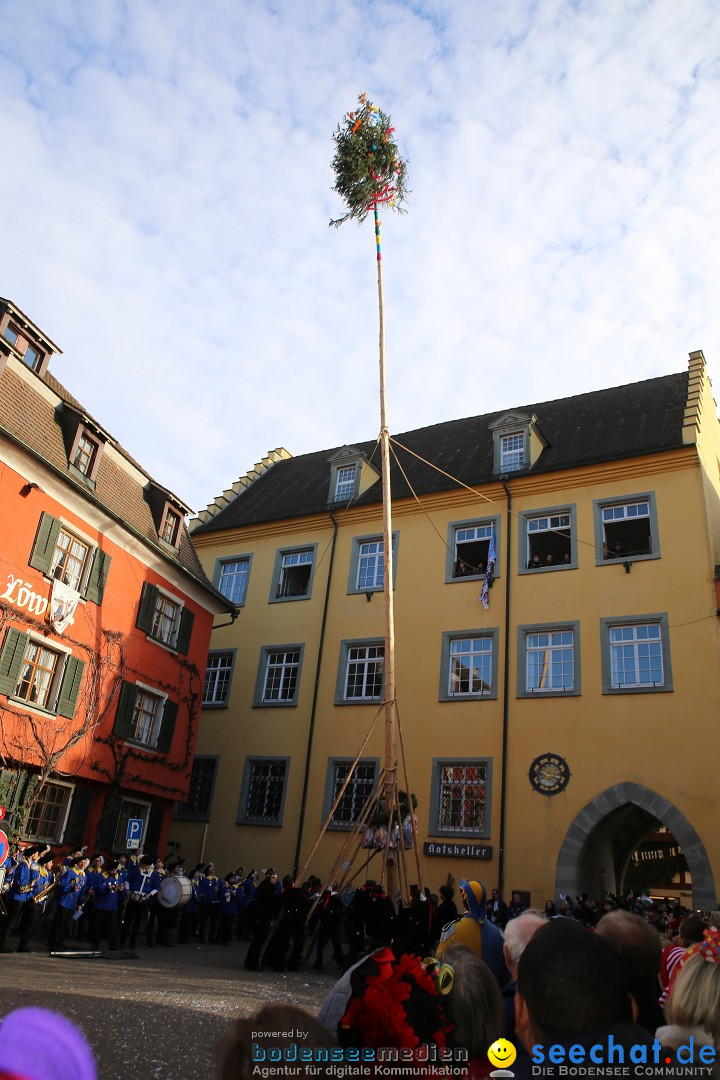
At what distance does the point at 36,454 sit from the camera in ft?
62.9

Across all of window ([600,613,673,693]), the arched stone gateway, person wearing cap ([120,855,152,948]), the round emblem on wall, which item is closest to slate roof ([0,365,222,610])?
person wearing cap ([120,855,152,948])

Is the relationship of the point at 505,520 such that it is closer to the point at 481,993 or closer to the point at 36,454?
the point at 36,454

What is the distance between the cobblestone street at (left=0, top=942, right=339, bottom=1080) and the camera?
7.54 meters

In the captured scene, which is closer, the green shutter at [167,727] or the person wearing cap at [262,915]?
the person wearing cap at [262,915]

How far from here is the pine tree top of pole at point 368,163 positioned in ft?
67.2

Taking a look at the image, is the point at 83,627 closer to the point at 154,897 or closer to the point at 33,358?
the point at 154,897

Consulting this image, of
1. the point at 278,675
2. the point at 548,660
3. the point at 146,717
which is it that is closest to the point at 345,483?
the point at 278,675

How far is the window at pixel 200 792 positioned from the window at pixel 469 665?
8.72m

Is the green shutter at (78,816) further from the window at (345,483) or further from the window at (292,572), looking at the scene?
the window at (345,483)

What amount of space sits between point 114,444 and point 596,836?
1717 centimetres

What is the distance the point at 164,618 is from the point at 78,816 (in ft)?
20.6

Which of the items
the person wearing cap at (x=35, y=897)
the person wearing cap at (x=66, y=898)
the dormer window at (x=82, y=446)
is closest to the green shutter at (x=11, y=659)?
the person wearing cap at (x=35, y=897)

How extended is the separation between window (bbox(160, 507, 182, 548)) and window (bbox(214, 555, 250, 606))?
4.89 meters

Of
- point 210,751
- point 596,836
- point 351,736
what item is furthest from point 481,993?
point 210,751
